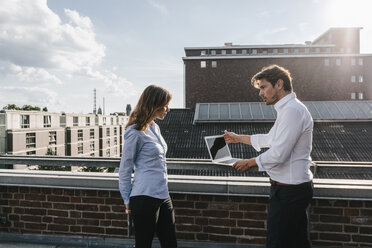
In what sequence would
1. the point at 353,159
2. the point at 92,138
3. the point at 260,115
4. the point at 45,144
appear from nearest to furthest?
the point at 353,159, the point at 260,115, the point at 45,144, the point at 92,138

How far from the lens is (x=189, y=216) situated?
287 cm

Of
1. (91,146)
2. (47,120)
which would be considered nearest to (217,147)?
(47,120)

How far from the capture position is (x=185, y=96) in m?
35.2

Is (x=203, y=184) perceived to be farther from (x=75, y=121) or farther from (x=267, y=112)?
(x=75, y=121)

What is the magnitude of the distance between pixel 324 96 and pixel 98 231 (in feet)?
125

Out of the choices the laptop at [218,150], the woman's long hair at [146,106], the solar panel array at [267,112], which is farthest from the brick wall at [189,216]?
the solar panel array at [267,112]

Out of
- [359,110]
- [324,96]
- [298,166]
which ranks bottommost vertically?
[298,166]

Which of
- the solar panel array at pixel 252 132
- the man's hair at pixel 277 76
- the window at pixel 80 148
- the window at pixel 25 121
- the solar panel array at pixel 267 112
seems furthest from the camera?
the window at pixel 80 148

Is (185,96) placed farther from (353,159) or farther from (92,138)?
(92,138)

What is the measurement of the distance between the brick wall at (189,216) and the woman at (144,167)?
0.82m

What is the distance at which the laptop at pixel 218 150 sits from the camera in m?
2.52

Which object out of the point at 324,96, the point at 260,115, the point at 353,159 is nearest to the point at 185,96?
the point at 260,115

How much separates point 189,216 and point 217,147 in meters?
0.88

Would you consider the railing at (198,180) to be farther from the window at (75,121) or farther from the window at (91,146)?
the window at (91,146)
